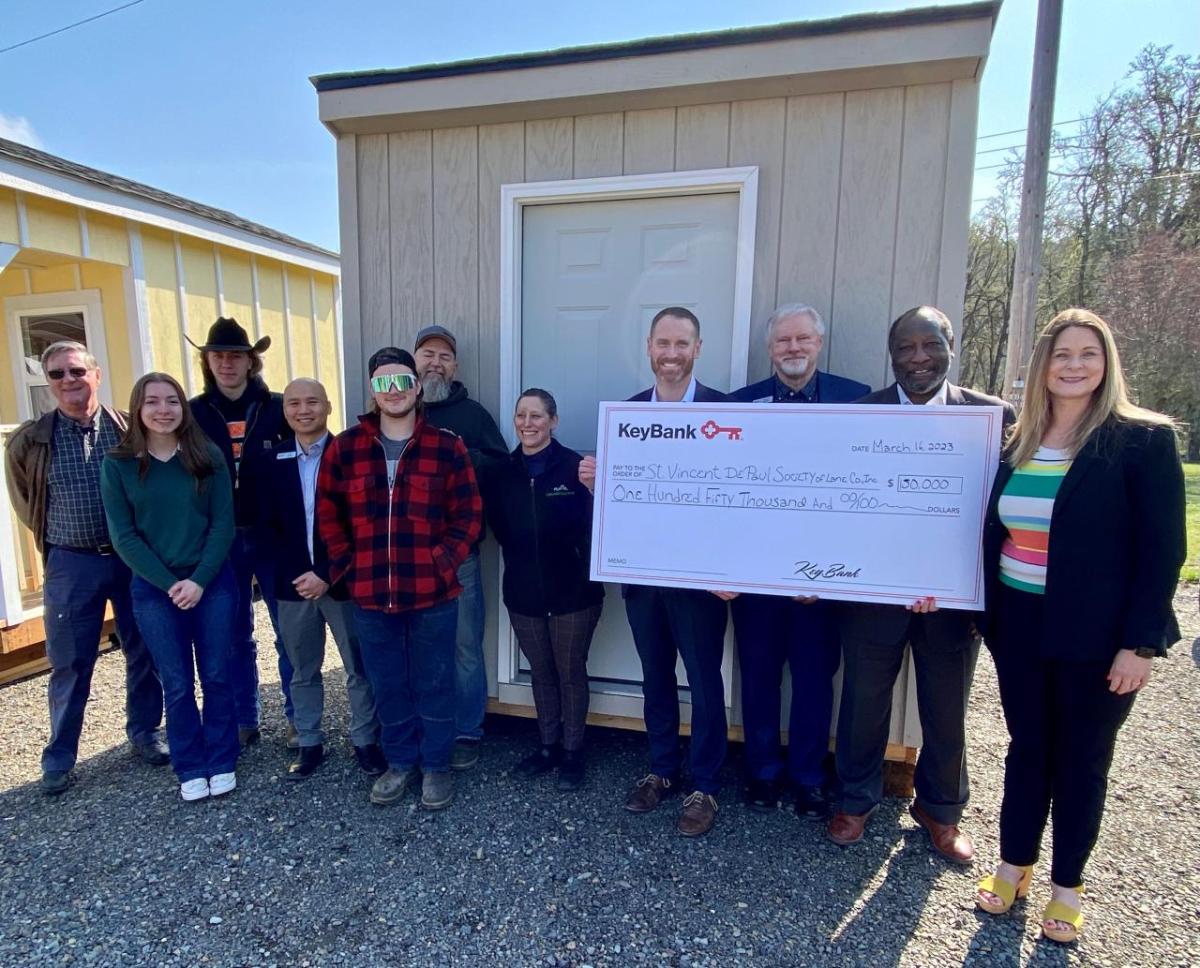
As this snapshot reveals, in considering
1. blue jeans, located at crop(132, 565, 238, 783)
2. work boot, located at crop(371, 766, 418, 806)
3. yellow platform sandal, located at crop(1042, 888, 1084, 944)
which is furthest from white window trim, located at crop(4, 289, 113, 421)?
yellow platform sandal, located at crop(1042, 888, 1084, 944)

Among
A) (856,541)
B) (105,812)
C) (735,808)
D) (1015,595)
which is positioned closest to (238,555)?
(105,812)

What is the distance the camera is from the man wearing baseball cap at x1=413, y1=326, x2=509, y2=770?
2863mm

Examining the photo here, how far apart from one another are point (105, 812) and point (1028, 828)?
340 centimetres

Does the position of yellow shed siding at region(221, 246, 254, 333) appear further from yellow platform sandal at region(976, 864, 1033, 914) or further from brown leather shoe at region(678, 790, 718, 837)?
yellow platform sandal at region(976, 864, 1033, 914)

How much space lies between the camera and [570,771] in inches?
111

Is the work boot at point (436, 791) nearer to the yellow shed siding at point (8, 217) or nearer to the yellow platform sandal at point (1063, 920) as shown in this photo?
the yellow platform sandal at point (1063, 920)

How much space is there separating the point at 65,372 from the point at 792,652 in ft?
10.2

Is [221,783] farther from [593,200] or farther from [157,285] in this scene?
[157,285]

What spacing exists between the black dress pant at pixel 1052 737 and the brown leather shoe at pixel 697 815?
0.98 m

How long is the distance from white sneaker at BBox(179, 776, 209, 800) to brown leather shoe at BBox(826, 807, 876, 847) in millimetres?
2513

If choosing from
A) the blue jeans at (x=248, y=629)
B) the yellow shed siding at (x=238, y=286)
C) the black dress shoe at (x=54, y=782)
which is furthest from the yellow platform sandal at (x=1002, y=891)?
the yellow shed siding at (x=238, y=286)

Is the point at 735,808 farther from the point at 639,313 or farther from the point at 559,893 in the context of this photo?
the point at 639,313

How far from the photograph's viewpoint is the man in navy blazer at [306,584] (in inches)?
107

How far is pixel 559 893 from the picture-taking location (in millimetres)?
2195
